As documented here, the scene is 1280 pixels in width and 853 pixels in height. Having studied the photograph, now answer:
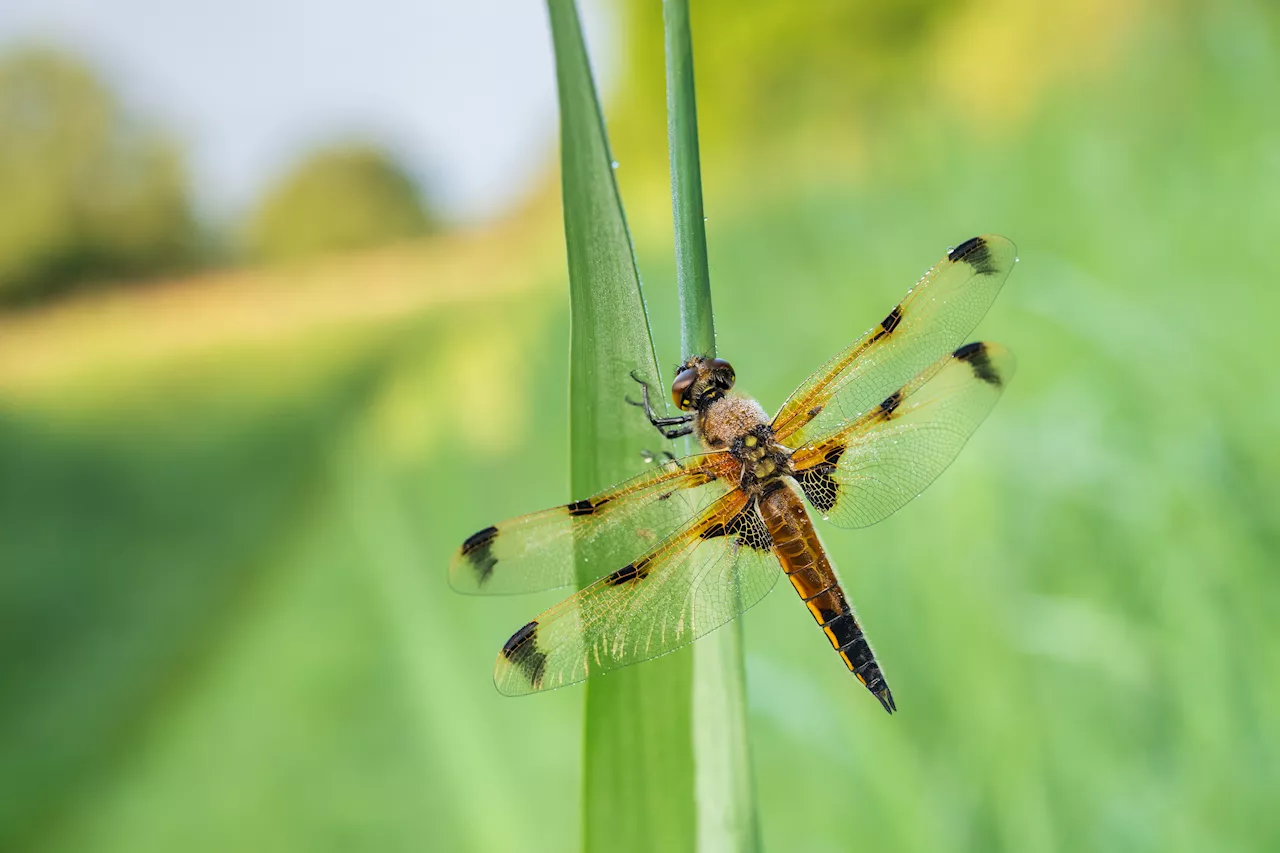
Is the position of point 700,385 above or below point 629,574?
above

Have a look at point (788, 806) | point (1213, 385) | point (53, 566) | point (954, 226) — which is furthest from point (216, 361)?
point (1213, 385)

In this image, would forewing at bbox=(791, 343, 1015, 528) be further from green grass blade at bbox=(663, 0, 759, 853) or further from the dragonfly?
green grass blade at bbox=(663, 0, 759, 853)

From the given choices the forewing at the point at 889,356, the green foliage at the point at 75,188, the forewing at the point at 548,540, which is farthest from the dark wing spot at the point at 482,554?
the green foliage at the point at 75,188

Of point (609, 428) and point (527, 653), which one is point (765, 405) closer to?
point (527, 653)

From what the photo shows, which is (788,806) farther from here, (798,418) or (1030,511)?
(798,418)

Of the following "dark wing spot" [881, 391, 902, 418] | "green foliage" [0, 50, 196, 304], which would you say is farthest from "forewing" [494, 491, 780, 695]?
"green foliage" [0, 50, 196, 304]

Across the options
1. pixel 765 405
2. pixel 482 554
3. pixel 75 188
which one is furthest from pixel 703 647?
pixel 75 188
